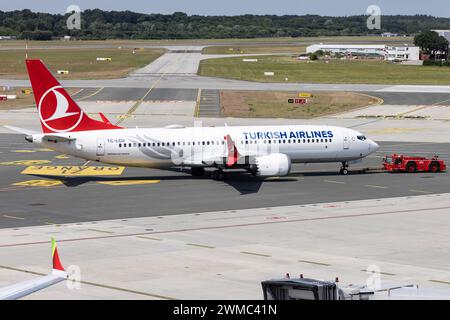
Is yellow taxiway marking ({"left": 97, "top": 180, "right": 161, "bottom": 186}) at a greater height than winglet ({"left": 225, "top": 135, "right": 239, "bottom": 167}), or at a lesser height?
lesser

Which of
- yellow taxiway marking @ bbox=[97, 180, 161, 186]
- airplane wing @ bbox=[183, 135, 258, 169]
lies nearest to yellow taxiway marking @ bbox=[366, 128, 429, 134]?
airplane wing @ bbox=[183, 135, 258, 169]

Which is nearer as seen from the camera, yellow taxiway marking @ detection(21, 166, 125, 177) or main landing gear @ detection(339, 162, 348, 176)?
yellow taxiway marking @ detection(21, 166, 125, 177)

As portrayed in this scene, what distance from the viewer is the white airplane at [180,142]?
238ft

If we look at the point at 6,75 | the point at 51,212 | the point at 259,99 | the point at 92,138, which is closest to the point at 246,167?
the point at 92,138

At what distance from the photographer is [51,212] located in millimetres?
60156

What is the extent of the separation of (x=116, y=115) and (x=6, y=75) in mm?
78766

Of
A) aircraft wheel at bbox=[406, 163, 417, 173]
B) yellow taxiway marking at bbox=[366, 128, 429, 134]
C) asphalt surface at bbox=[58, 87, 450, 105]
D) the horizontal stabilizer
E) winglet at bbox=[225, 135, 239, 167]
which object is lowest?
yellow taxiway marking at bbox=[366, 128, 429, 134]

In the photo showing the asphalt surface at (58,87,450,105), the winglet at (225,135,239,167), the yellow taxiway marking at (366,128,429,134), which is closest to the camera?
the winglet at (225,135,239,167)

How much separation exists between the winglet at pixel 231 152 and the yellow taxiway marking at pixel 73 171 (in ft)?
34.9

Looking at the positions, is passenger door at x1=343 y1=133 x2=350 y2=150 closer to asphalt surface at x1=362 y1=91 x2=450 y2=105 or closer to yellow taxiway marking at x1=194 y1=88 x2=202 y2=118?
yellow taxiway marking at x1=194 y1=88 x2=202 y2=118

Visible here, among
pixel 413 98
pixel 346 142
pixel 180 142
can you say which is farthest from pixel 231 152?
pixel 413 98

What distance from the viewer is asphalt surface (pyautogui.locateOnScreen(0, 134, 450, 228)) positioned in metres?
60.5

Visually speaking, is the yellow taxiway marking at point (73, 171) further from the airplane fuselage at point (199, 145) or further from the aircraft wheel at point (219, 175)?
the aircraft wheel at point (219, 175)
